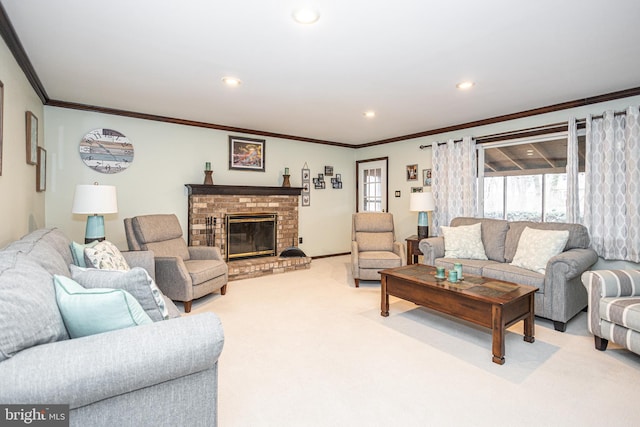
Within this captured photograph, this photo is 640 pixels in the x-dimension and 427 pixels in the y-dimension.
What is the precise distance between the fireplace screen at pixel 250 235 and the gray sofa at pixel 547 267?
8.41ft

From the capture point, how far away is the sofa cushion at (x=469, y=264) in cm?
360

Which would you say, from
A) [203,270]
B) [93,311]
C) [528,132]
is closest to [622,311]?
[528,132]

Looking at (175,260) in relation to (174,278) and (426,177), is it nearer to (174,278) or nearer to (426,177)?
(174,278)

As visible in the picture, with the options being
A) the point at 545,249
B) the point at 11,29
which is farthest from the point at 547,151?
the point at 11,29

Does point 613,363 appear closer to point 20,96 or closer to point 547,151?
point 547,151

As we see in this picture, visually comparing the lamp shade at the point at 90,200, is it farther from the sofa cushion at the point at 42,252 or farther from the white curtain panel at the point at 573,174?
the white curtain panel at the point at 573,174

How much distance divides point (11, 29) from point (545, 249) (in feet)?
15.6

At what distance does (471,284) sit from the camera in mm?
2920

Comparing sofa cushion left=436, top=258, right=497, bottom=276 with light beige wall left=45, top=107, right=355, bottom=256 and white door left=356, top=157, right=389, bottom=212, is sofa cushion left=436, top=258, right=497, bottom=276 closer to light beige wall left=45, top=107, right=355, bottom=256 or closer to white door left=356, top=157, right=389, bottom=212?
white door left=356, top=157, right=389, bottom=212

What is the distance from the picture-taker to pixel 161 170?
4.68m

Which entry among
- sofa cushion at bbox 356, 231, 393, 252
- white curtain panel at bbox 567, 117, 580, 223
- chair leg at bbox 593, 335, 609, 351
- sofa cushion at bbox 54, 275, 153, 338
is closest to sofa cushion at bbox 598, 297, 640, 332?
chair leg at bbox 593, 335, 609, 351

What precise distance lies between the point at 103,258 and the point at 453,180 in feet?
14.8

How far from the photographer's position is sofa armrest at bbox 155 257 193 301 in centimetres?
336

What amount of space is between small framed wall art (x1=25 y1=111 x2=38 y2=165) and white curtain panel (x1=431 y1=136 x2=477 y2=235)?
4.98 meters
